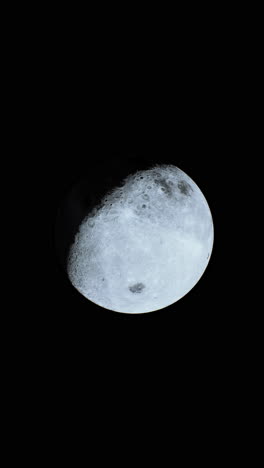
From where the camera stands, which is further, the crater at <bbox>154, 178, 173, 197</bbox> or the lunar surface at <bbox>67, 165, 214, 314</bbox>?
the crater at <bbox>154, 178, 173, 197</bbox>

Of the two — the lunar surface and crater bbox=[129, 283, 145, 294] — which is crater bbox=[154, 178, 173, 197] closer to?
the lunar surface

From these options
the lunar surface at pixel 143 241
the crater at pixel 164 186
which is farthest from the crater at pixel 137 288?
the crater at pixel 164 186

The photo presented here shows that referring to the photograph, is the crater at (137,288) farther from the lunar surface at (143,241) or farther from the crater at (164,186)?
the crater at (164,186)

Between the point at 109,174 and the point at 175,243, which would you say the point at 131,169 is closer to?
the point at 109,174

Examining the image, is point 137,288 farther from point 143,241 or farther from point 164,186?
point 164,186

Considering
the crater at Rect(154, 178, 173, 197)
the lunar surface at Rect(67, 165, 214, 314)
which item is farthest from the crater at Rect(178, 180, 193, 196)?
the crater at Rect(154, 178, 173, 197)

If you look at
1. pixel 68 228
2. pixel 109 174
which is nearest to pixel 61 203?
pixel 68 228

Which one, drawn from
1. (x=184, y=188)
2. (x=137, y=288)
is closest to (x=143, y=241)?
(x=137, y=288)
